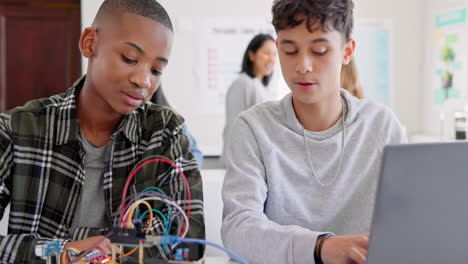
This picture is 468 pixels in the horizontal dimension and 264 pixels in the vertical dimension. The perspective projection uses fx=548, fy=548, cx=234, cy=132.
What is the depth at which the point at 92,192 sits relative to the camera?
49.8 inches

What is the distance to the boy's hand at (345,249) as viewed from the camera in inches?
36.6

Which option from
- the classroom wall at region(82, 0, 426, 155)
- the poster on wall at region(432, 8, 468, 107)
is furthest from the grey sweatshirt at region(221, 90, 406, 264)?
the poster on wall at region(432, 8, 468, 107)

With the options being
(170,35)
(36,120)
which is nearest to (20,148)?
(36,120)

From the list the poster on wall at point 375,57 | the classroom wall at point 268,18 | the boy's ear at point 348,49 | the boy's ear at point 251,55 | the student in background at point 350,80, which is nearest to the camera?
the boy's ear at point 348,49

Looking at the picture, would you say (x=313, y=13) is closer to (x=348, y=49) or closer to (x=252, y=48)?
(x=348, y=49)

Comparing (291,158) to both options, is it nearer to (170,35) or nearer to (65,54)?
(170,35)

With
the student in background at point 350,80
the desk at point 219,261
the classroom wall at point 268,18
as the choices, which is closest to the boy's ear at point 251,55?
the student in background at point 350,80

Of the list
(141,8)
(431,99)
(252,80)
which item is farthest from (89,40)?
→ (431,99)

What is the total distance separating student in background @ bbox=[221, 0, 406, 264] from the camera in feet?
4.05

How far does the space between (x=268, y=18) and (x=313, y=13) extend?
3.64 metres

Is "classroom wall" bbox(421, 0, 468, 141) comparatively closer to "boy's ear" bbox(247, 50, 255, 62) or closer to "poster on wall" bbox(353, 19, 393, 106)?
"poster on wall" bbox(353, 19, 393, 106)

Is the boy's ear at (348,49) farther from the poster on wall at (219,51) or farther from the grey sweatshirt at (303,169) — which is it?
the poster on wall at (219,51)

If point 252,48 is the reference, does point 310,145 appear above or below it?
below

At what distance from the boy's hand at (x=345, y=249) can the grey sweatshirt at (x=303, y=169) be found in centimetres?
21
